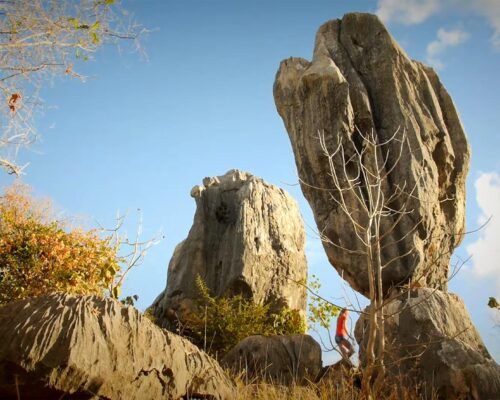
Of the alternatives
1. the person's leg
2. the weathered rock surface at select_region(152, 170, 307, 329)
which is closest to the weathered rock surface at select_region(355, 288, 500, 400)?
the person's leg

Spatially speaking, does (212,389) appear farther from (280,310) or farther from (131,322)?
(280,310)

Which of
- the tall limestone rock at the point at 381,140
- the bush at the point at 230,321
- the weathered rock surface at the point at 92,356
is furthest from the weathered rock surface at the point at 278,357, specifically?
the weathered rock surface at the point at 92,356

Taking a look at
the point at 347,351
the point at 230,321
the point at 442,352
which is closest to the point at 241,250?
the point at 230,321

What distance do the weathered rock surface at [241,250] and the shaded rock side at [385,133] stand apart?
297 centimetres

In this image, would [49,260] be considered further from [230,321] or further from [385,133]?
[385,133]

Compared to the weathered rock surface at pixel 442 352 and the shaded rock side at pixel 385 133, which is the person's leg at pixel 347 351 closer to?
the weathered rock surface at pixel 442 352

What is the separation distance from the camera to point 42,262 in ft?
27.6

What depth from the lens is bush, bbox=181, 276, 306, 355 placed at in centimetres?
1000

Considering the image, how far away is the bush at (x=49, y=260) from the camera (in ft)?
26.9

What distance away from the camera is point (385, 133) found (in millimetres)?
9297

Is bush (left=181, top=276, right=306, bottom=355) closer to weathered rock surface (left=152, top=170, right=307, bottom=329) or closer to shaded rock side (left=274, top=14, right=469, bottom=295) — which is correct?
weathered rock surface (left=152, top=170, right=307, bottom=329)

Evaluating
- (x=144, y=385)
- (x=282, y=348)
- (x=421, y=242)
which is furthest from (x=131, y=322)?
(x=421, y=242)

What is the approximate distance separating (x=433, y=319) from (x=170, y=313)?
6.99m

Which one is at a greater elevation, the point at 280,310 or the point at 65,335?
the point at 280,310
